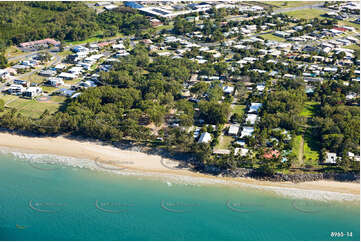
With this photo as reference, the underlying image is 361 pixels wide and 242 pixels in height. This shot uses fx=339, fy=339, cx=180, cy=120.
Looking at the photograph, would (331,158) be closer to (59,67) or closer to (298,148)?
(298,148)

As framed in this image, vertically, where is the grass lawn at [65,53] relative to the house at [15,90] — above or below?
above

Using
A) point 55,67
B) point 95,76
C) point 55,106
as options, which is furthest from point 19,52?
point 55,106

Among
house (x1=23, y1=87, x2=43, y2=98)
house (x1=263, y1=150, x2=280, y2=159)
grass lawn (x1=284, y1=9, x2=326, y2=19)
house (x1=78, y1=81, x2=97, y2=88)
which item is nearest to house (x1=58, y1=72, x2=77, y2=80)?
house (x1=78, y1=81, x2=97, y2=88)

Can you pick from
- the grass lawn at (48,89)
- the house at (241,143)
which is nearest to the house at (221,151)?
the house at (241,143)

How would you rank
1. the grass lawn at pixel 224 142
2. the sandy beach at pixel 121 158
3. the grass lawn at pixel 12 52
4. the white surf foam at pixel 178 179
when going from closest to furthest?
the white surf foam at pixel 178 179 → the sandy beach at pixel 121 158 → the grass lawn at pixel 224 142 → the grass lawn at pixel 12 52

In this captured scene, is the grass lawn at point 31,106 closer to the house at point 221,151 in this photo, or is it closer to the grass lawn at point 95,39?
the house at point 221,151

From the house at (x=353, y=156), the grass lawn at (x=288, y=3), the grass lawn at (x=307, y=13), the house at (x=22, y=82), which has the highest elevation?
the grass lawn at (x=288, y=3)

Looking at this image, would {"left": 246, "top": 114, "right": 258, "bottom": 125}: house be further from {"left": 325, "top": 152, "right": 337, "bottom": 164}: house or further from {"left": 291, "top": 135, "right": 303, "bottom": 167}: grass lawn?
{"left": 325, "top": 152, "right": 337, "bottom": 164}: house
